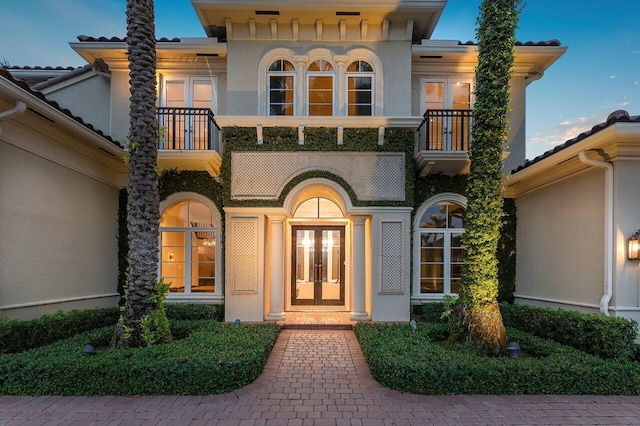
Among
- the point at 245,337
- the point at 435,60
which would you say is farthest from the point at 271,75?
the point at 245,337

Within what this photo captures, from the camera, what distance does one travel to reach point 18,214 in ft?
20.3

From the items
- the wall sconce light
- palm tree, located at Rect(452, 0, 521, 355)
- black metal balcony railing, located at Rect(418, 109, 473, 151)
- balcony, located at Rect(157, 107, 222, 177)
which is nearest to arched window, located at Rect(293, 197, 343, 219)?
balcony, located at Rect(157, 107, 222, 177)

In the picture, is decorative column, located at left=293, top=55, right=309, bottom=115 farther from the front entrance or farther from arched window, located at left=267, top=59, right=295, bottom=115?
the front entrance

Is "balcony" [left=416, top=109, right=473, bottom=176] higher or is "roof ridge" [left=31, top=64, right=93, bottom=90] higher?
"roof ridge" [left=31, top=64, right=93, bottom=90]

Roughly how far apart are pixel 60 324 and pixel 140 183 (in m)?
3.00

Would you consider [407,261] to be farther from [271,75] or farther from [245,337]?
[271,75]

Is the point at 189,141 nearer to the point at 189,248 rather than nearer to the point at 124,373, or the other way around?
the point at 189,248

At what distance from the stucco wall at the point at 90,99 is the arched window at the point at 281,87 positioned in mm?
4873

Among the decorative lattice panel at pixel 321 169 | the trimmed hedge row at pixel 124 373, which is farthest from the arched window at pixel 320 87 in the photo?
the trimmed hedge row at pixel 124 373

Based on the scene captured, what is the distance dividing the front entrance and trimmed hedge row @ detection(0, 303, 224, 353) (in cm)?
303

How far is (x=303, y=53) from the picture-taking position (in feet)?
30.1

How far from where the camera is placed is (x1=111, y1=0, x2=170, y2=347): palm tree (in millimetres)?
5848

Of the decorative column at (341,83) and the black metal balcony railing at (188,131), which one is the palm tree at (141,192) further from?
the decorative column at (341,83)

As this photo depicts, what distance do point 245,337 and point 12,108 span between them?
18.4 ft
